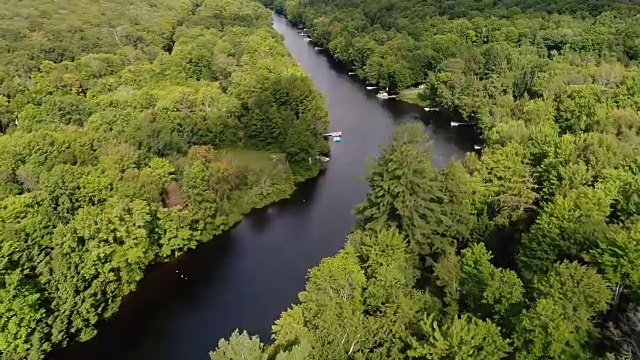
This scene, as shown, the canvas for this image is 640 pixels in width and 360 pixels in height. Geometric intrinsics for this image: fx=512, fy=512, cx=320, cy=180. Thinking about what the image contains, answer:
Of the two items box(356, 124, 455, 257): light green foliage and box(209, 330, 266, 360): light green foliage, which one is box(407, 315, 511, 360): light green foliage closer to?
box(209, 330, 266, 360): light green foliage

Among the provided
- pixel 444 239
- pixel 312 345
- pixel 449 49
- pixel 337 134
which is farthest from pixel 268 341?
pixel 449 49

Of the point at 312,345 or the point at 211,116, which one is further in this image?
the point at 211,116

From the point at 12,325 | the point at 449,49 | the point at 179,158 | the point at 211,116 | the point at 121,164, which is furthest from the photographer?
the point at 449,49

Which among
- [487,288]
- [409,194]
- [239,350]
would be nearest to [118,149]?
[409,194]

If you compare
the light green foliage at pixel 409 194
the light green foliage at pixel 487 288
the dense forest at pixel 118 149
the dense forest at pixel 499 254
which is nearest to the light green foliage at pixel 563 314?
the dense forest at pixel 499 254

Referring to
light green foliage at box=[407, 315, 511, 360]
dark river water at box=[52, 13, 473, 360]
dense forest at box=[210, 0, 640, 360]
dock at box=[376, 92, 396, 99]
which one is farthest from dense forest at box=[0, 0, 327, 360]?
light green foliage at box=[407, 315, 511, 360]

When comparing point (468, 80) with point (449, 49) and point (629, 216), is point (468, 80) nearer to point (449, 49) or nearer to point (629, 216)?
point (449, 49)

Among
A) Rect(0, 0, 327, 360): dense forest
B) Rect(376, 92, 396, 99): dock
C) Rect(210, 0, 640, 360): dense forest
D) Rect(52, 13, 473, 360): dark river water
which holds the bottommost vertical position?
Rect(376, 92, 396, 99): dock
